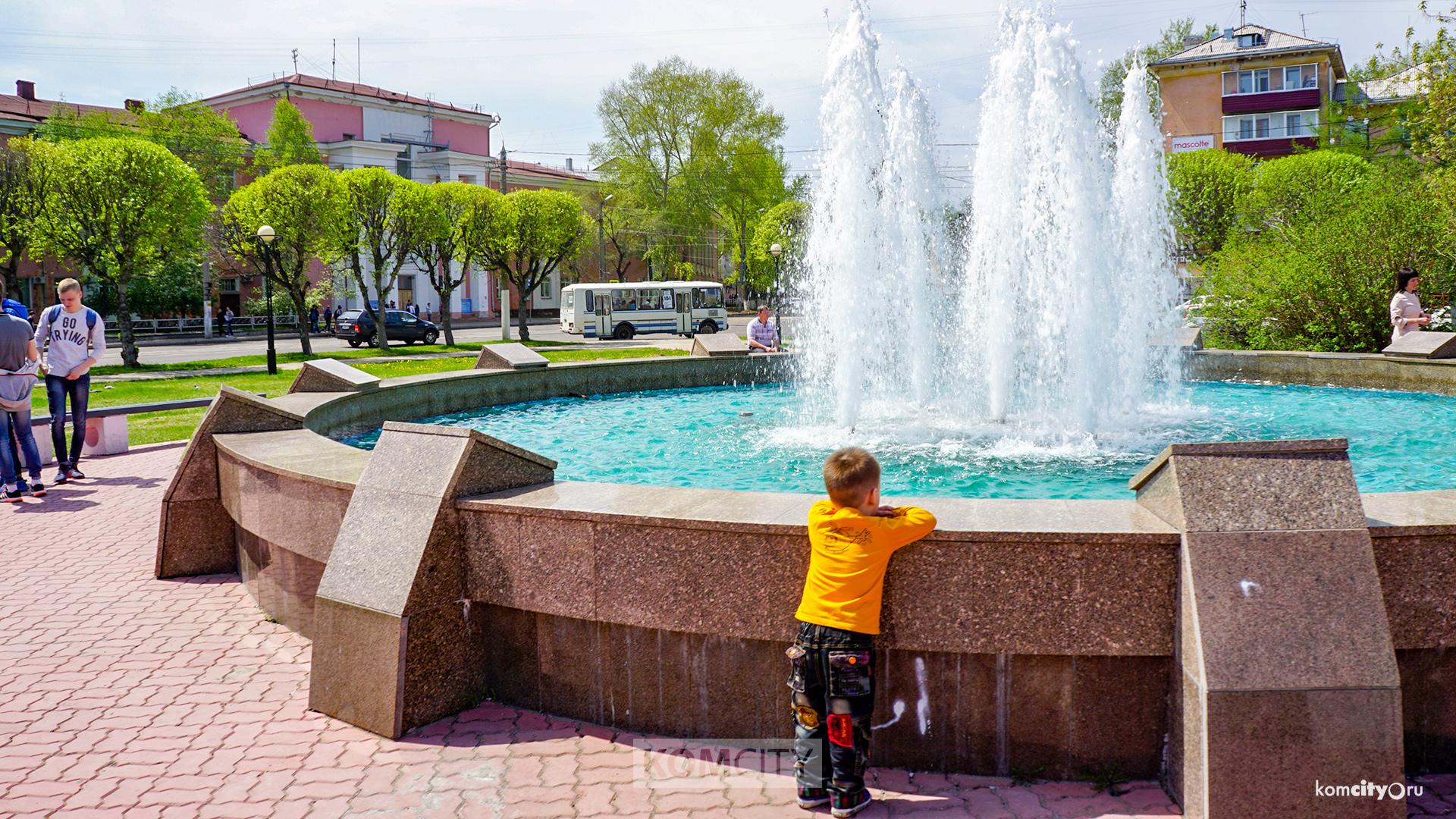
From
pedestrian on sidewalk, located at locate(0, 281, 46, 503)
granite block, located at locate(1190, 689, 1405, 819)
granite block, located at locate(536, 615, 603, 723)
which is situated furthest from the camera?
pedestrian on sidewalk, located at locate(0, 281, 46, 503)

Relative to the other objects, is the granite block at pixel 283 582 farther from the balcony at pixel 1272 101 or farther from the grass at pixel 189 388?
the balcony at pixel 1272 101

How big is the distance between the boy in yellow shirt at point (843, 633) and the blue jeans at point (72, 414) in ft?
27.7

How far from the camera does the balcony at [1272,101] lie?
53.0 metres

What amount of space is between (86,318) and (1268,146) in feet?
188

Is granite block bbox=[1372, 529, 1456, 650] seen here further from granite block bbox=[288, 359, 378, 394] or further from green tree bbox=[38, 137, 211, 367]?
green tree bbox=[38, 137, 211, 367]

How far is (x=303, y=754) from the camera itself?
12.7 feet

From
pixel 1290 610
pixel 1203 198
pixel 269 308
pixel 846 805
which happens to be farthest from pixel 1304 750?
pixel 1203 198

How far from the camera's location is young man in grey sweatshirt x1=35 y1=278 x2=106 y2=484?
8984mm

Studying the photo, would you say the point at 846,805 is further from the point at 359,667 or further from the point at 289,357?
the point at 289,357

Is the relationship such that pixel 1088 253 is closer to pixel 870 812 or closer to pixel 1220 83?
pixel 870 812

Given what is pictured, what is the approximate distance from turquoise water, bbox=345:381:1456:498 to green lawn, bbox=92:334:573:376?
1088cm

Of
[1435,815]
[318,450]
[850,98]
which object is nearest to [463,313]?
[850,98]

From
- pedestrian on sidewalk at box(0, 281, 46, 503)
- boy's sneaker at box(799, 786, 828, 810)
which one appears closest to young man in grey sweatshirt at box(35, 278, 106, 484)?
pedestrian on sidewalk at box(0, 281, 46, 503)

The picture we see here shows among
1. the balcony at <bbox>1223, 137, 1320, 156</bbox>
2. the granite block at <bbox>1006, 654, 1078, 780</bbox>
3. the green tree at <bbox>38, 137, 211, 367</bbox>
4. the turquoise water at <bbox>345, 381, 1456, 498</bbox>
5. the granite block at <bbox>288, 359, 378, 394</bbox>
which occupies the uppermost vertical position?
the balcony at <bbox>1223, 137, 1320, 156</bbox>
